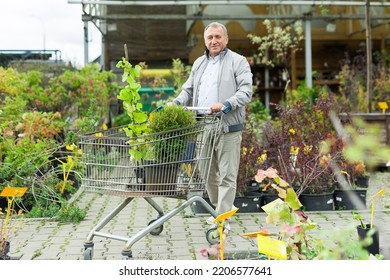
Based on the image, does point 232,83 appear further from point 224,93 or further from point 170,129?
point 170,129

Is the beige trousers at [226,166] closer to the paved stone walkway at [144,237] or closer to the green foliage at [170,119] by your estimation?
the paved stone walkway at [144,237]

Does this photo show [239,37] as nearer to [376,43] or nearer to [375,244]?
[376,43]

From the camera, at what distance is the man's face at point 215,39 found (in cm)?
539

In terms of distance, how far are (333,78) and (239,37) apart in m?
2.92

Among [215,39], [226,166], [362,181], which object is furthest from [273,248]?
[362,181]

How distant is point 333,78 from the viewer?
1762 centimetres

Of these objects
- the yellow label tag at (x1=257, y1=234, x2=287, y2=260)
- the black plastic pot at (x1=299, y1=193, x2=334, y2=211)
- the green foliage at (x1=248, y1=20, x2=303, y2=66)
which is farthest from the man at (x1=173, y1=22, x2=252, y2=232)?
the green foliage at (x1=248, y1=20, x2=303, y2=66)

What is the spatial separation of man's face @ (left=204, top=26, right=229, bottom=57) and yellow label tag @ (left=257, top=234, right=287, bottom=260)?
273cm

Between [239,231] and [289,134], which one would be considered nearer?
[239,231]

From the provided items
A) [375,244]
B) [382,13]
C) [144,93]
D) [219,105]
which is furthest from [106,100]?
[382,13]

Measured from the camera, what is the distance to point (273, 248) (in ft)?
9.71

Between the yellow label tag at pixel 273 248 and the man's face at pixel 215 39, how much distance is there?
8.97 feet

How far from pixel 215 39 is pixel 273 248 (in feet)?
9.21

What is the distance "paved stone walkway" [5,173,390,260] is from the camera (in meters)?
4.82
